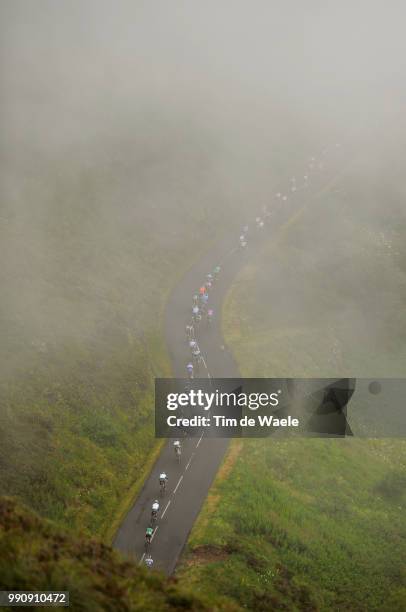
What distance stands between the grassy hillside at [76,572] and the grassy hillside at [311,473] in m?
7.28

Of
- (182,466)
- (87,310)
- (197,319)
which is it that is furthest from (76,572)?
(197,319)

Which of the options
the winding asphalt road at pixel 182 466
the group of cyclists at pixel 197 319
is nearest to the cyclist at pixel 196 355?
the group of cyclists at pixel 197 319

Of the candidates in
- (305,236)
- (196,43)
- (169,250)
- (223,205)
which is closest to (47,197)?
(169,250)

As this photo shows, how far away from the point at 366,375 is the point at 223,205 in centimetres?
4161

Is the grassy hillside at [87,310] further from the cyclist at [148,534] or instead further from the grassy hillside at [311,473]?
the grassy hillside at [311,473]

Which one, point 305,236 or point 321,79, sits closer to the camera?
point 305,236

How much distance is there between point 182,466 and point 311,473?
425 inches

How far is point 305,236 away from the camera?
93000 mm

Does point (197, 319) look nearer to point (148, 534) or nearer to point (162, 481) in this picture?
point (162, 481)

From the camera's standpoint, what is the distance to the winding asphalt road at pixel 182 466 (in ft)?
122

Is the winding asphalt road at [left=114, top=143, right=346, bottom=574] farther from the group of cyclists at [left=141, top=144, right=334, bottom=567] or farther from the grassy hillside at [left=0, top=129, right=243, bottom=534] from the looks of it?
the grassy hillside at [left=0, top=129, right=243, bottom=534]

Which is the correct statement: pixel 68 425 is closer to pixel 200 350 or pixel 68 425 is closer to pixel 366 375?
pixel 200 350

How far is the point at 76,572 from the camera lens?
2369 centimetres

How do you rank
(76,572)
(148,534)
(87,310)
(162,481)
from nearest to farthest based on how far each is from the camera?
(76,572)
(148,534)
(162,481)
(87,310)
